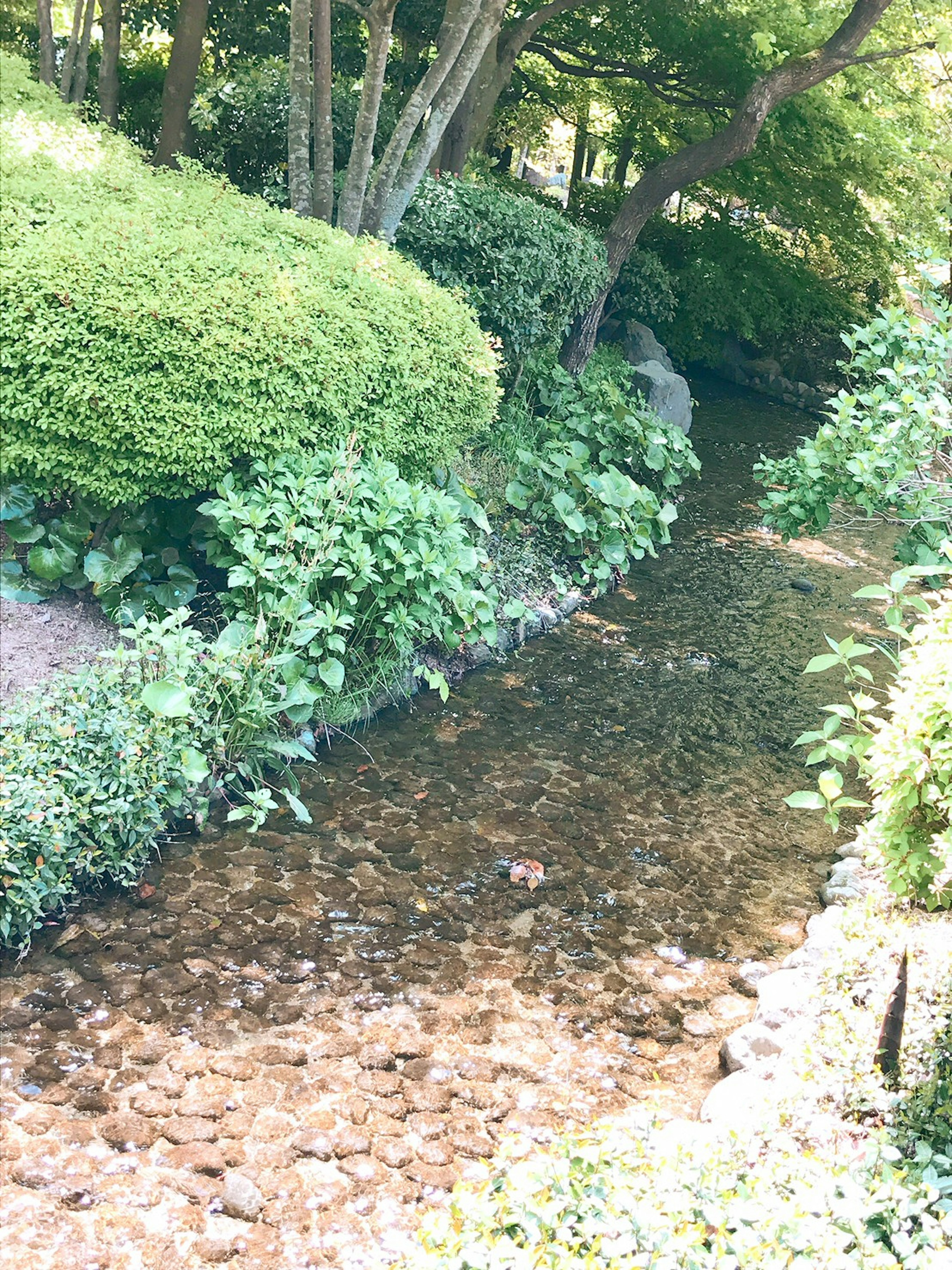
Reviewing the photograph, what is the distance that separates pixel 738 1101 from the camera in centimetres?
354

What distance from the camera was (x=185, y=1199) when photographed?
311 centimetres

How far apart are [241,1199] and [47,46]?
11074 millimetres

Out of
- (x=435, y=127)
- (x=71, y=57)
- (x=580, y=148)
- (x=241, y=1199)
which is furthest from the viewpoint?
(x=580, y=148)

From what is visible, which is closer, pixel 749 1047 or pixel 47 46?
pixel 749 1047

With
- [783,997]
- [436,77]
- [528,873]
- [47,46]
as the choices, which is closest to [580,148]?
[47,46]

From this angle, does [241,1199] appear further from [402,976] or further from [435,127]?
[435,127]

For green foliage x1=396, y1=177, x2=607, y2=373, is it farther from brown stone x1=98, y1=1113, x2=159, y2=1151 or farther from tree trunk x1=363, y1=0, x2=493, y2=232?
brown stone x1=98, y1=1113, x2=159, y2=1151

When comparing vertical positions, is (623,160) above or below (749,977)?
above

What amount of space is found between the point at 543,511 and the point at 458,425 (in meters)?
1.56

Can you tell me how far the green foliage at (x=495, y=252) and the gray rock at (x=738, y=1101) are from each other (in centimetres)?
615

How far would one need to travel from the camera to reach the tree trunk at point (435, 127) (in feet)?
27.2

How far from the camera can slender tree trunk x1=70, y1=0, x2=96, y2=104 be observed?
406 inches

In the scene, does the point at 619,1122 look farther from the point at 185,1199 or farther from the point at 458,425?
the point at 458,425

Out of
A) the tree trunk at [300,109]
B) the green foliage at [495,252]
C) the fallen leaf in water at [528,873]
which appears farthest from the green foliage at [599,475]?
the fallen leaf in water at [528,873]
